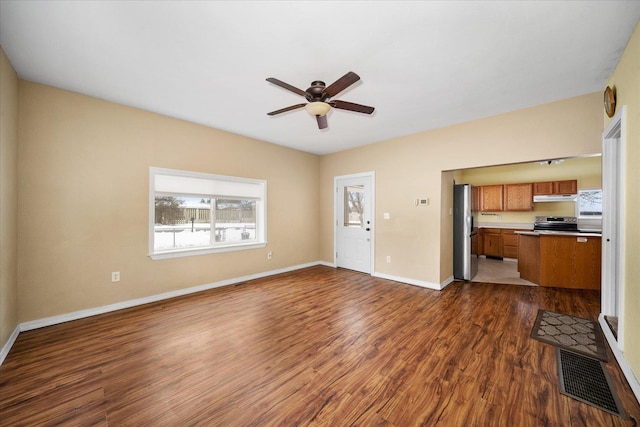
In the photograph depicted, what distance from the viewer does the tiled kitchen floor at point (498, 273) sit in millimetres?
4566

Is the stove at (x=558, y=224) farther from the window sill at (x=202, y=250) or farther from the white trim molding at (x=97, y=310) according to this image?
the white trim molding at (x=97, y=310)

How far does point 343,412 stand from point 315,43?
2.77m

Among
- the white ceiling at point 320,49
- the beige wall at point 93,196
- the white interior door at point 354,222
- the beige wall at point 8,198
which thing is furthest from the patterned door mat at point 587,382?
the beige wall at point 8,198

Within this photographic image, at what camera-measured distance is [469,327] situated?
2.74 m

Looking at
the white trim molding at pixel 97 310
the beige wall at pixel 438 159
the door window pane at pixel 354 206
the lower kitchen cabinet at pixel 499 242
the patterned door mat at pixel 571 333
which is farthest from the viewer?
the lower kitchen cabinet at pixel 499 242

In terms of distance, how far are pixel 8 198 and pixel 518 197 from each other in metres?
9.16

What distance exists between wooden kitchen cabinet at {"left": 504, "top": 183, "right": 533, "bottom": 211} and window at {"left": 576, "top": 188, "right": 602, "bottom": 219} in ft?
2.90

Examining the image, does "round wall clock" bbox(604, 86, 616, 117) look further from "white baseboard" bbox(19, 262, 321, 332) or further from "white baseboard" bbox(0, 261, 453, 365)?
"white baseboard" bbox(19, 262, 321, 332)

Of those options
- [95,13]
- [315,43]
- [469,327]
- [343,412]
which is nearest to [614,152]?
[469,327]

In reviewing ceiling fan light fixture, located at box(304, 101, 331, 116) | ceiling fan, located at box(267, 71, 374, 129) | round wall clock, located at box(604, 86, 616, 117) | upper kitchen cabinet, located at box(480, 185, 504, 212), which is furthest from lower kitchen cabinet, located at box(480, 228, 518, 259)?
ceiling fan light fixture, located at box(304, 101, 331, 116)

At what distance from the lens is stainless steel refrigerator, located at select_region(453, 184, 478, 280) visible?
178 inches

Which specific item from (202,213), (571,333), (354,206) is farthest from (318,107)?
(571,333)

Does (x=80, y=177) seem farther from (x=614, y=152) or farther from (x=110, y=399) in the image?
(x=614, y=152)

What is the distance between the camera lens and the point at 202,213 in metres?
4.12
